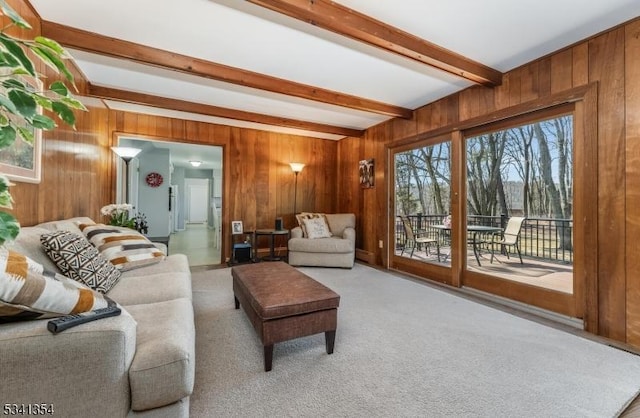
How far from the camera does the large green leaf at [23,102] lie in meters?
0.73

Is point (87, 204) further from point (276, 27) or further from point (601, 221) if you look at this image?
point (601, 221)

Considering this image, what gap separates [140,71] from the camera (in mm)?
2977

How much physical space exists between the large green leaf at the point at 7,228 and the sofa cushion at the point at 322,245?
12.4ft

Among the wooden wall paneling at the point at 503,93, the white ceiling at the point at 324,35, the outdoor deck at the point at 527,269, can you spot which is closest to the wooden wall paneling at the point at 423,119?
the white ceiling at the point at 324,35

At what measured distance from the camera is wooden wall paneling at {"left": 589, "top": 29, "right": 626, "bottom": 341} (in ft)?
7.02

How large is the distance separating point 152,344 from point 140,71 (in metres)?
2.99

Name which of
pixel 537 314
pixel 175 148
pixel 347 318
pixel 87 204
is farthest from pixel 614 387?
pixel 175 148

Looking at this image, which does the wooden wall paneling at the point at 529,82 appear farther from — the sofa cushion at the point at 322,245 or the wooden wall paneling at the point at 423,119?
the sofa cushion at the point at 322,245

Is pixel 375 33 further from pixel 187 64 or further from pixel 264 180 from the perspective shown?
pixel 264 180

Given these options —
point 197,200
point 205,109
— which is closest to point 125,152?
point 205,109

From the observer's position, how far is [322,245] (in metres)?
4.36

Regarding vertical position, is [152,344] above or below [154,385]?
above

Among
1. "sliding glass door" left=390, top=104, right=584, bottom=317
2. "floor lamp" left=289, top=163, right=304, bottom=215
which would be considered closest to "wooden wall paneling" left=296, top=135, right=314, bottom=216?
"floor lamp" left=289, top=163, right=304, bottom=215

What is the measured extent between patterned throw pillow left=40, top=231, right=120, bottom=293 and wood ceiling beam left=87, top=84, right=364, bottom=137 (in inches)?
95.2
